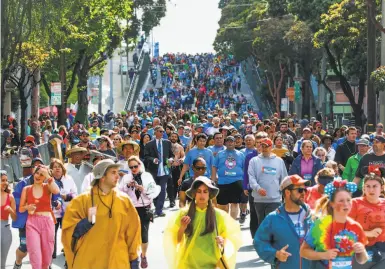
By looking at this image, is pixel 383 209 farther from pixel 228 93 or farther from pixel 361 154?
pixel 228 93

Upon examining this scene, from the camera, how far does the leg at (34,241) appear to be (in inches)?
537

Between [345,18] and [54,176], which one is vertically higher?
[345,18]

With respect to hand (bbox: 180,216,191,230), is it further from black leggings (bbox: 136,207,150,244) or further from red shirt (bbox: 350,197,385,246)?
black leggings (bbox: 136,207,150,244)

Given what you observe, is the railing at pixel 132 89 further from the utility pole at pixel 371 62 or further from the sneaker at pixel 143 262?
the sneaker at pixel 143 262

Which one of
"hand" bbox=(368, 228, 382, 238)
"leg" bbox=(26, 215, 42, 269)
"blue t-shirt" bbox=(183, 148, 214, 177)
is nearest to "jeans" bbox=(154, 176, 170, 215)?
"blue t-shirt" bbox=(183, 148, 214, 177)

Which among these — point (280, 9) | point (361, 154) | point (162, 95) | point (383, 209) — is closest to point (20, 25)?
point (361, 154)

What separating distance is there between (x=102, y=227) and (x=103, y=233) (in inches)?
2.1

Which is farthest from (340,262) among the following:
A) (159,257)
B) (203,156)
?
(203,156)

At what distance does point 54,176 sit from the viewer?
15.3 meters

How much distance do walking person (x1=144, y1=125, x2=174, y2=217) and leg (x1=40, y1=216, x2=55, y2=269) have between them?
8.02m

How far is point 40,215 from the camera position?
13.9 metres

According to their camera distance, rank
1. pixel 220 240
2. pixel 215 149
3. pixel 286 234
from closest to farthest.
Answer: pixel 286 234 → pixel 220 240 → pixel 215 149

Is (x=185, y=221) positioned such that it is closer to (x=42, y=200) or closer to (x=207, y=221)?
(x=207, y=221)

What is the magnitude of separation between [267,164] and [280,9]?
145ft
